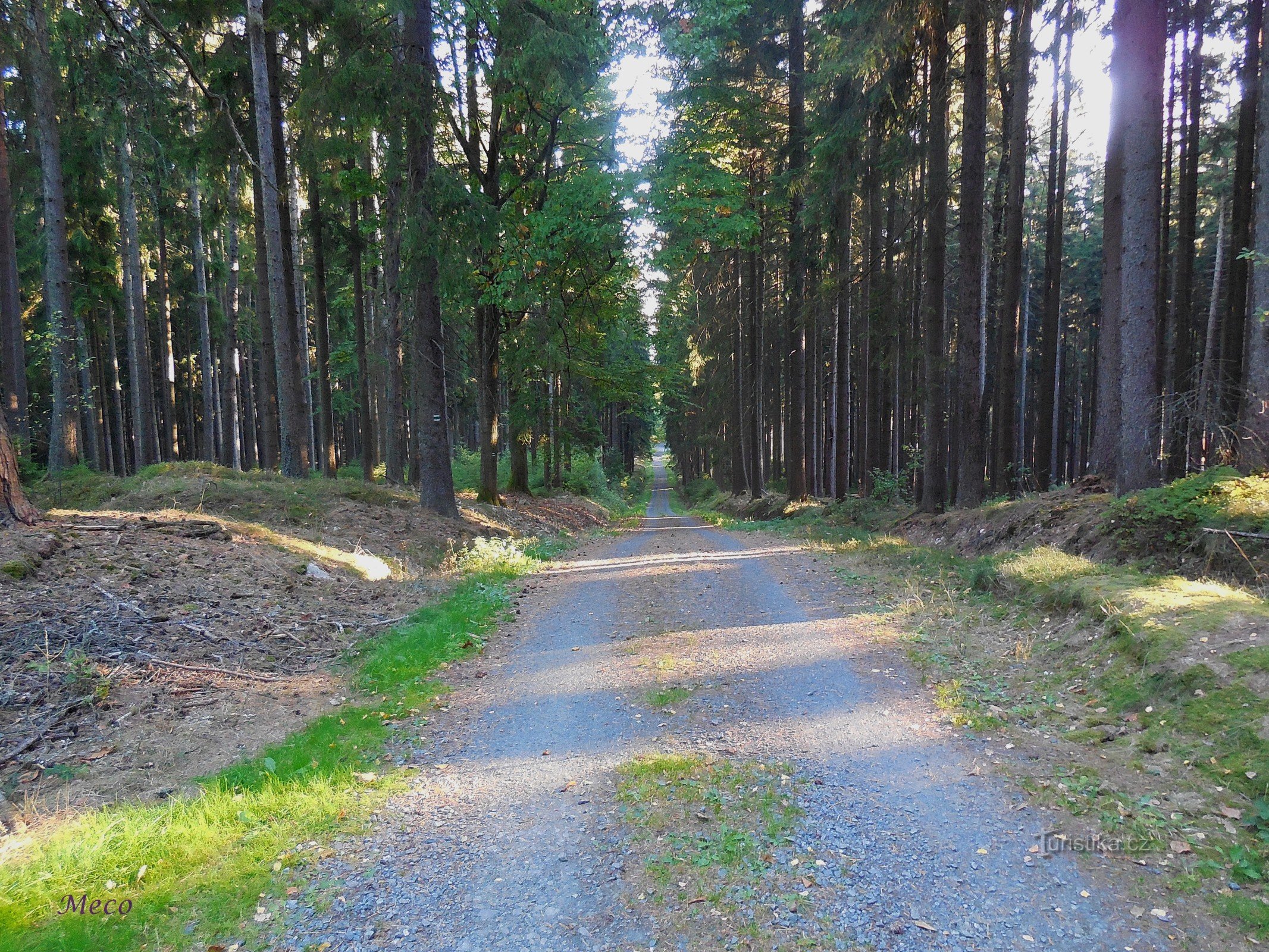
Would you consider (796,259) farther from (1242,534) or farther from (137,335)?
(137,335)

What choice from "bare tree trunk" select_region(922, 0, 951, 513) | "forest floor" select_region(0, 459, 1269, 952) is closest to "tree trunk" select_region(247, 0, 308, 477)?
"forest floor" select_region(0, 459, 1269, 952)

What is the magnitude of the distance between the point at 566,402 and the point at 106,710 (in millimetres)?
20714

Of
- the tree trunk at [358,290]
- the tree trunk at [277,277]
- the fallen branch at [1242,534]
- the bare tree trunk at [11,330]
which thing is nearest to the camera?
the fallen branch at [1242,534]

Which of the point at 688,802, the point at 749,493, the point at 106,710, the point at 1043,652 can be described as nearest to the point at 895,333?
the point at 1043,652

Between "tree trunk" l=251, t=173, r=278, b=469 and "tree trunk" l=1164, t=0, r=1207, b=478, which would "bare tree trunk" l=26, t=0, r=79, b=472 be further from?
"tree trunk" l=1164, t=0, r=1207, b=478

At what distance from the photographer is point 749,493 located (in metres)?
33.9

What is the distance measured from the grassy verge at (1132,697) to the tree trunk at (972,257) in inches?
243

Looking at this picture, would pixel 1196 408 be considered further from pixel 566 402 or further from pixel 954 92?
pixel 566 402

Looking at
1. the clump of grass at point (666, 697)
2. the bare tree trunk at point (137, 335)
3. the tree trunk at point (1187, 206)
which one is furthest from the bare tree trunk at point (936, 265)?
the bare tree trunk at point (137, 335)

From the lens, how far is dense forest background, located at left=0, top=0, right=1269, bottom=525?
8859 mm

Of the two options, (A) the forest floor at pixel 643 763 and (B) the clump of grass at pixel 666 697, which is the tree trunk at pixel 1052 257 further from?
(B) the clump of grass at pixel 666 697

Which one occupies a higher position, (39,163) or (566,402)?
(39,163)

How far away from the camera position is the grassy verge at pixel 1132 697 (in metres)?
3.36

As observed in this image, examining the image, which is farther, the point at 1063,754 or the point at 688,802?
the point at 1063,754
